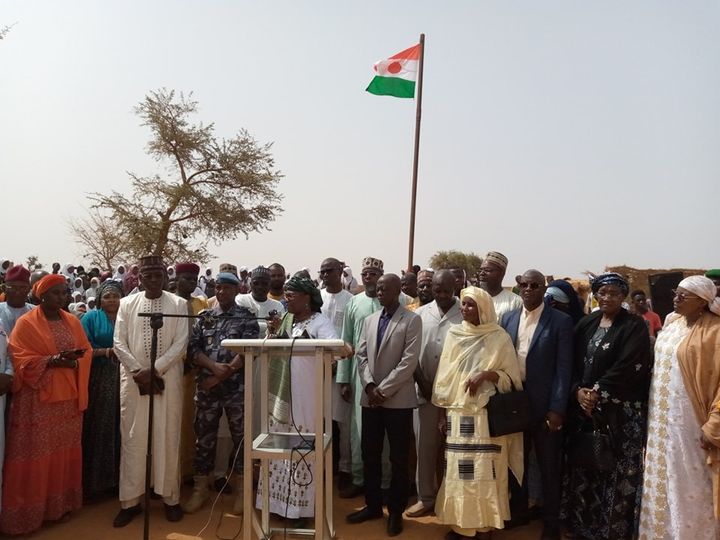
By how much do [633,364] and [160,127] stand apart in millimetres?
27922

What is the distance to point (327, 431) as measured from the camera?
4.18 metres

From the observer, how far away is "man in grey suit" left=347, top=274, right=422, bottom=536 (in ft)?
16.0

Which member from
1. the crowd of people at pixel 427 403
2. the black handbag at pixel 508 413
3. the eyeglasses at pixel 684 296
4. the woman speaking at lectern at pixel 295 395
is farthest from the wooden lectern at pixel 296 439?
the eyeglasses at pixel 684 296

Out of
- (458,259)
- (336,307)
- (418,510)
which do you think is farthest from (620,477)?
(458,259)

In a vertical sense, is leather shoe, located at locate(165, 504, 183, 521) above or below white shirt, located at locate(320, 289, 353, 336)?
below

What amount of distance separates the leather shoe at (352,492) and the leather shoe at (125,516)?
1.91m

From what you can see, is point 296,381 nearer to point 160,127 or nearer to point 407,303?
point 407,303

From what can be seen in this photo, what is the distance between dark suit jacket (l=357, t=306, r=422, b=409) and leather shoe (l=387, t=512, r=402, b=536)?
3.07 feet

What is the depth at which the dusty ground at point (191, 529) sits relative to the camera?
4848mm

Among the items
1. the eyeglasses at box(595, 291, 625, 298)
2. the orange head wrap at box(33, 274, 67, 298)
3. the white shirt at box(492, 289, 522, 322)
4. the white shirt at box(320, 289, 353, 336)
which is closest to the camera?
the eyeglasses at box(595, 291, 625, 298)

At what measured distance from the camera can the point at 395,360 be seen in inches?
195

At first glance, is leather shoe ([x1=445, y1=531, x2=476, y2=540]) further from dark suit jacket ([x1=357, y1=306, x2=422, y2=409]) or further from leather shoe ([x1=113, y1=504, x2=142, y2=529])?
leather shoe ([x1=113, y1=504, x2=142, y2=529])

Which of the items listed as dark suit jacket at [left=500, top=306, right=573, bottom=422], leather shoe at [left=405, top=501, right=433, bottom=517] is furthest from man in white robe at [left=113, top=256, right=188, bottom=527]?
dark suit jacket at [left=500, top=306, right=573, bottom=422]

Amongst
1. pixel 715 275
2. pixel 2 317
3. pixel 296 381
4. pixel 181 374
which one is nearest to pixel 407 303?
pixel 296 381
